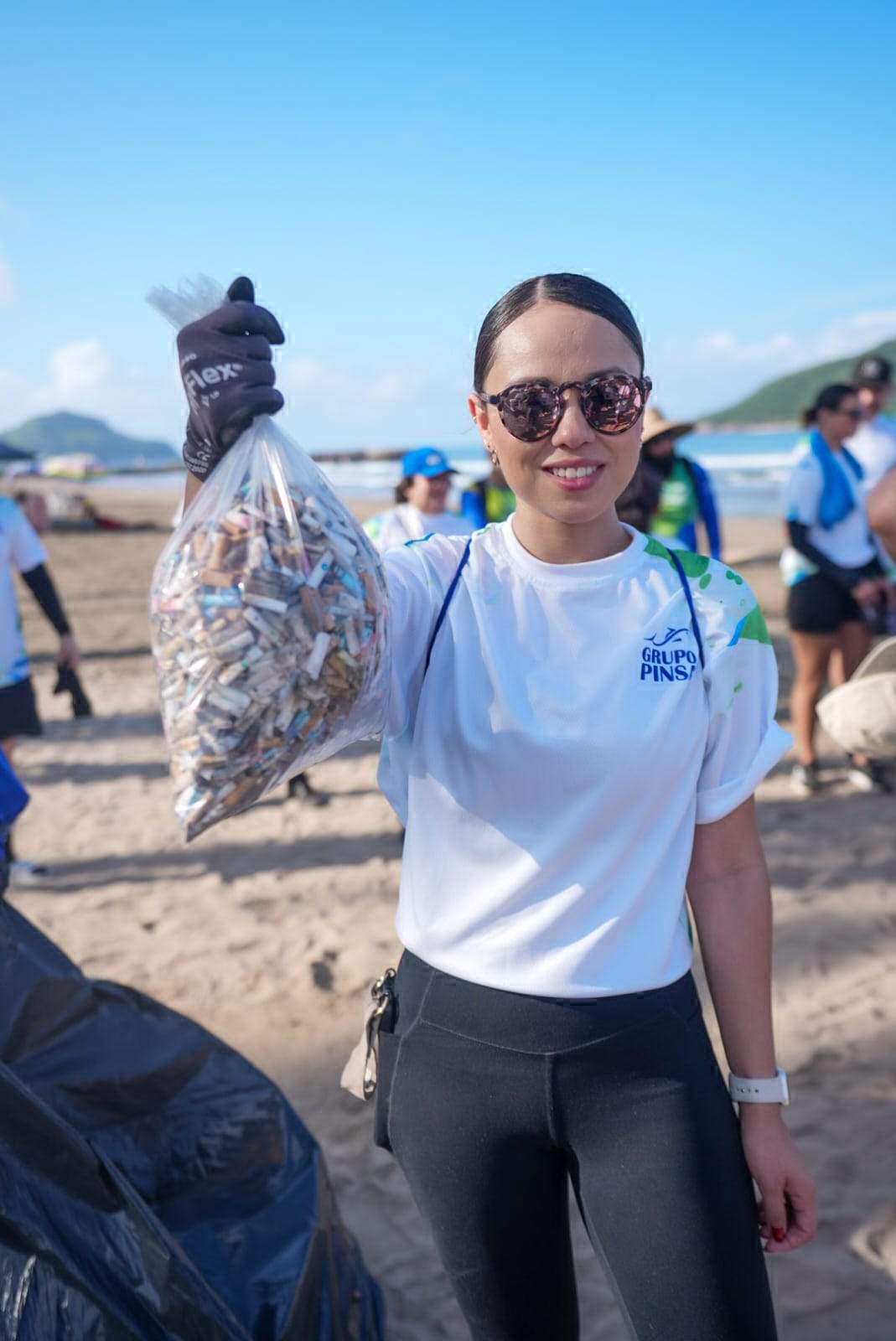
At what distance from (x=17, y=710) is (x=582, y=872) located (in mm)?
3751

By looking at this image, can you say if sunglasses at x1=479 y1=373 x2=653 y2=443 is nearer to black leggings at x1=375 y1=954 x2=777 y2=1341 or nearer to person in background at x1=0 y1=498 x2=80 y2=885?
black leggings at x1=375 y1=954 x2=777 y2=1341

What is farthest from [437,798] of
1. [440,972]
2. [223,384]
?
[223,384]

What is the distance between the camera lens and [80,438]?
15400 cm

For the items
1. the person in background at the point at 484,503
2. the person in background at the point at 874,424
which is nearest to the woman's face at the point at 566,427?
the person in background at the point at 484,503

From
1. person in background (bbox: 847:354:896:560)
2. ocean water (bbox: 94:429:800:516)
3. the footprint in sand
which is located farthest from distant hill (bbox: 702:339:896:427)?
the footprint in sand

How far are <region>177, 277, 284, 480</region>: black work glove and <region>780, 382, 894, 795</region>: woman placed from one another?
4.00 meters

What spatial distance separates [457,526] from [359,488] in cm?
3498

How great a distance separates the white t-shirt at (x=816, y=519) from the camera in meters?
4.91

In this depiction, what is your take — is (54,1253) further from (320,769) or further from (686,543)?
(320,769)

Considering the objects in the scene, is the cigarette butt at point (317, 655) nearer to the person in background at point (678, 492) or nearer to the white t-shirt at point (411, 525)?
the white t-shirt at point (411, 525)

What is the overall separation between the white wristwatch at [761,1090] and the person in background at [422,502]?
135 inches

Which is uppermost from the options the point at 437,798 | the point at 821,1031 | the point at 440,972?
the point at 437,798

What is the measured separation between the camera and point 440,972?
54.7 inches

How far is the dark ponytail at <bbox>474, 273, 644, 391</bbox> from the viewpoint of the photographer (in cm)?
133
